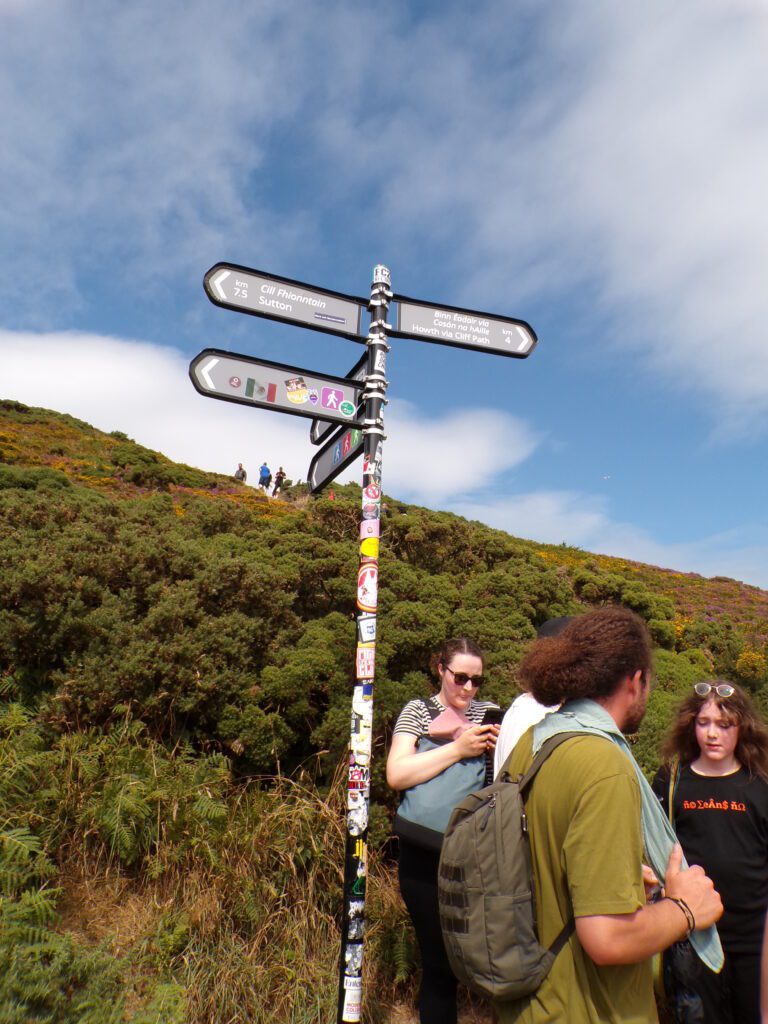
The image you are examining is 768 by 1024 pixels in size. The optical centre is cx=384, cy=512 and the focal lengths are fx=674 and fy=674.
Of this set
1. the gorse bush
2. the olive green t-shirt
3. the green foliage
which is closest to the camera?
the olive green t-shirt

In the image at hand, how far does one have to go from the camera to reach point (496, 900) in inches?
57.9

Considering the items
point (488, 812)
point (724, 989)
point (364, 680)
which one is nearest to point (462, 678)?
point (364, 680)

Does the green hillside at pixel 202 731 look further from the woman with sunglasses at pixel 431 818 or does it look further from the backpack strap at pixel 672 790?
the backpack strap at pixel 672 790

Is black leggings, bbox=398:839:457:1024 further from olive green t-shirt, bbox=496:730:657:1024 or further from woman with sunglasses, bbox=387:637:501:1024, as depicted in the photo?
olive green t-shirt, bbox=496:730:657:1024

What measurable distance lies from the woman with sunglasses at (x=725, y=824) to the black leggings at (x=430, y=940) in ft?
2.63

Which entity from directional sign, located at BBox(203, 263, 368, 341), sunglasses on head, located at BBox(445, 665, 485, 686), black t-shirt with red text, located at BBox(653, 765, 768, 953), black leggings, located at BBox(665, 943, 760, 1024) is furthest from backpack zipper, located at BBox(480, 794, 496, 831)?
directional sign, located at BBox(203, 263, 368, 341)

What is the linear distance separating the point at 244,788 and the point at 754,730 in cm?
256

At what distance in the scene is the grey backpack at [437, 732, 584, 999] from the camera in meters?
1.45

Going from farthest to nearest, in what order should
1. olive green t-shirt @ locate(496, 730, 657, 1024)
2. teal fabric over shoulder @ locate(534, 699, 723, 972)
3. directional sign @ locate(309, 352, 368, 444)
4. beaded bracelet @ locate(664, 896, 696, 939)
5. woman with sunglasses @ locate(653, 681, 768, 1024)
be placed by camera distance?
directional sign @ locate(309, 352, 368, 444) < woman with sunglasses @ locate(653, 681, 768, 1024) < teal fabric over shoulder @ locate(534, 699, 723, 972) < beaded bracelet @ locate(664, 896, 696, 939) < olive green t-shirt @ locate(496, 730, 657, 1024)

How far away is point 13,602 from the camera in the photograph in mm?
4238

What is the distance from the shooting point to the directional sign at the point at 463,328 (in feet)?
10.9

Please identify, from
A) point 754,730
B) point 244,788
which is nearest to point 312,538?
point 244,788

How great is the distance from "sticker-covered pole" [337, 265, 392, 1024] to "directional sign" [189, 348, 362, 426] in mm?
147

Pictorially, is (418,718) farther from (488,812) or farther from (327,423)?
(327,423)
